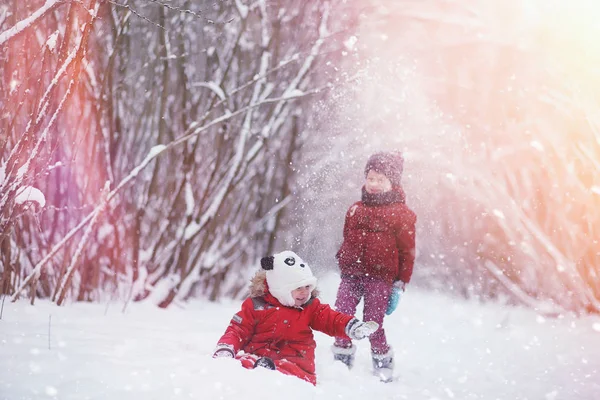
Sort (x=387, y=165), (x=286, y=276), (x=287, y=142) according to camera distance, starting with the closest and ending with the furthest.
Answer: (x=286, y=276)
(x=387, y=165)
(x=287, y=142)

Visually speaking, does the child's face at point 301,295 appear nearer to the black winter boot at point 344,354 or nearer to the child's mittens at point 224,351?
the child's mittens at point 224,351

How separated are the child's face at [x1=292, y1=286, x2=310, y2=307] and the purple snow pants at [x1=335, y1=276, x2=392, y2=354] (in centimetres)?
68

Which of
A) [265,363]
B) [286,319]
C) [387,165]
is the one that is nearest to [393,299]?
[387,165]

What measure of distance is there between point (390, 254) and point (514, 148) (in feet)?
12.6

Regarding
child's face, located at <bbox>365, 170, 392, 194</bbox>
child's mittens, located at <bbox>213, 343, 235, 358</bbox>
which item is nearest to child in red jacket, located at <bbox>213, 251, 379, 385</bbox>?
child's mittens, located at <bbox>213, 343, 235, 358</bbox>

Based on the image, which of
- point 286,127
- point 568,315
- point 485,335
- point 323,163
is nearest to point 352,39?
point 286,127

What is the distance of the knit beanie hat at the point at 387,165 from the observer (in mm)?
3797

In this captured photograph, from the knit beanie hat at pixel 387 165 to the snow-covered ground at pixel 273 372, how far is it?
1173mm

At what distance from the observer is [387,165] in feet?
12.5

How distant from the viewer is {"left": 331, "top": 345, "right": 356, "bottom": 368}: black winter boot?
3.68 meters

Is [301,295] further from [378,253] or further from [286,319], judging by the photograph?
[378,253]

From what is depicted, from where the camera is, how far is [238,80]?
209 inches

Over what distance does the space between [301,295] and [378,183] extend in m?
1.06

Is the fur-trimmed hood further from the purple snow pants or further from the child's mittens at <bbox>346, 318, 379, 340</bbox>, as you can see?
the purple snow pants
